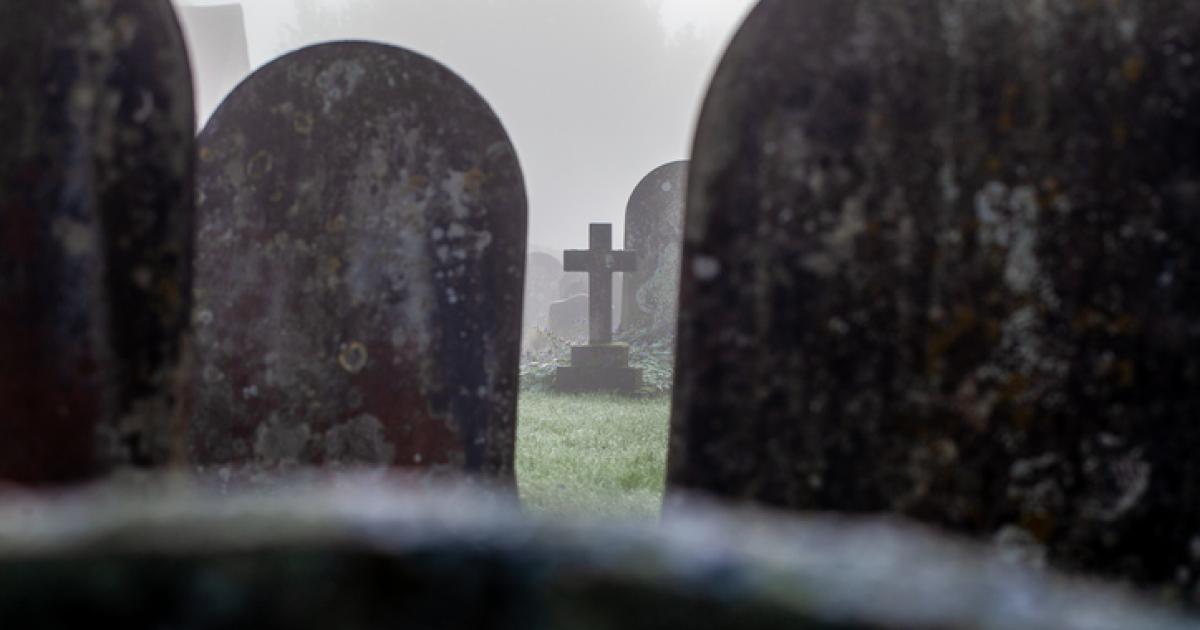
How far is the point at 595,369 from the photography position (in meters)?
13.6

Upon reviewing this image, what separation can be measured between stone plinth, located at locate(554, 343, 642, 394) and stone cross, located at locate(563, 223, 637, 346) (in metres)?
0.46

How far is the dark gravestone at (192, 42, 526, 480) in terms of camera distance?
4.38m

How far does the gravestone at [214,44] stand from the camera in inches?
973

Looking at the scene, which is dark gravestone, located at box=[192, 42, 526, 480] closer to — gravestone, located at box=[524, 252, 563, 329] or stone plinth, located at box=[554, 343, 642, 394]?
stone plinth, located at box=[554, 343, 642, 394]

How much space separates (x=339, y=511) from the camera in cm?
75

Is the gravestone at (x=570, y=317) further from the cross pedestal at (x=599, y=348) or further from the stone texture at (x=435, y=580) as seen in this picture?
the stone texture at (x=435, y=580)

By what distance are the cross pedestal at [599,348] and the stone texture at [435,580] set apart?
1257 centimetres

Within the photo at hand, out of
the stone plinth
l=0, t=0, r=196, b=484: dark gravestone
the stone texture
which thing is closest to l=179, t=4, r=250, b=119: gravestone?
the stone plinth

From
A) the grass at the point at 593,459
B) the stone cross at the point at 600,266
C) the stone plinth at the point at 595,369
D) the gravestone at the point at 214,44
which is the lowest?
the grass at the point at 593,459

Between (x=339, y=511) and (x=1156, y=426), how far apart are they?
7.55 ft

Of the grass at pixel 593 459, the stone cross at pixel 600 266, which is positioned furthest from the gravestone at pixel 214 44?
the grass at pixel 593 459

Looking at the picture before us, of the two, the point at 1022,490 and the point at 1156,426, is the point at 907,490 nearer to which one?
the point at 1022,490

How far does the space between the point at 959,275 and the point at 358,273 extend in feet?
8.38

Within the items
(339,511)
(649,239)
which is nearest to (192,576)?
(339,511)
